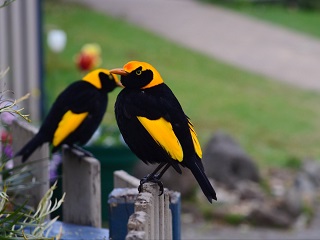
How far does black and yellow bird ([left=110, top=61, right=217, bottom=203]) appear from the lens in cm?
292

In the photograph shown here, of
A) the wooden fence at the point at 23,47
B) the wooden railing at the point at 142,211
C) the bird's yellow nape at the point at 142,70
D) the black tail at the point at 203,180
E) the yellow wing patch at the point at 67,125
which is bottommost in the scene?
the wooden railing at the point at 142,211

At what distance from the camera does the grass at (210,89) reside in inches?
423

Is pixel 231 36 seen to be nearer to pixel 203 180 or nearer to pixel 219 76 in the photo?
pixel 219 76

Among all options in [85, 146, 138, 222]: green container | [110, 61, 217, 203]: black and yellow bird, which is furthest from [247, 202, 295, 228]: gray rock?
[110, 61, 217, 203]: black and yellow bird

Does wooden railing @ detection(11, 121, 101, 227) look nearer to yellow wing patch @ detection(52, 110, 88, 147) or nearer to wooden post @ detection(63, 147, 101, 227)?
wooden post @ detection(63, 147, 101, 227)

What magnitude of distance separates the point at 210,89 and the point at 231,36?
14.7 feet

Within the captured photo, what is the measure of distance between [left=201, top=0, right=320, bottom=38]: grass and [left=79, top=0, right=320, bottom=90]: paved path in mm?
334

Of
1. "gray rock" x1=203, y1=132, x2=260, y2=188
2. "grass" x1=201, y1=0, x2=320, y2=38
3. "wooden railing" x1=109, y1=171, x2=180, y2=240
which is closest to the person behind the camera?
"wooden railing" x1=109, y1=171, x2=180, y2=240

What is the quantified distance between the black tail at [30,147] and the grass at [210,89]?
580cm

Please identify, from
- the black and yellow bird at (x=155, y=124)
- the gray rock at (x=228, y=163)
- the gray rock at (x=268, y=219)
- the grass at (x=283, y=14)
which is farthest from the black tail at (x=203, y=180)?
the grass at (x=283, y=14)

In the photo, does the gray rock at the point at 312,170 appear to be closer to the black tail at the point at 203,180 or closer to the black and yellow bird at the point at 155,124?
the black and yellow bird at the point at 155,124

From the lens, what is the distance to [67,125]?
166 inches

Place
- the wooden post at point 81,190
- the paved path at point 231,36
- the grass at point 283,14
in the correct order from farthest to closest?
1. the grass at point 283,14
2. the paved path at point 231,36
3. the wooden post at point 81,190

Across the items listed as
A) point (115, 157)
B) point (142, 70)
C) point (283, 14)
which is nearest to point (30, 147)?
point (142, 70)
